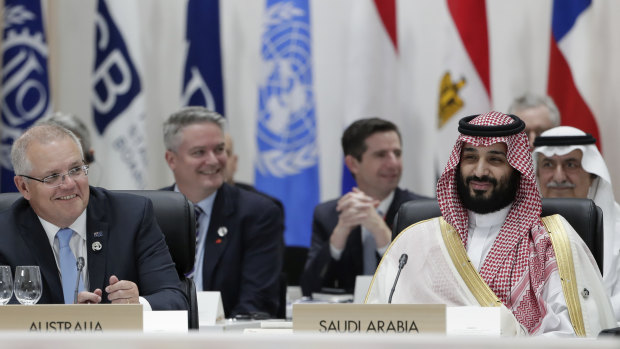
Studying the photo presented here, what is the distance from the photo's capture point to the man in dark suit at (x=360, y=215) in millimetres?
5262

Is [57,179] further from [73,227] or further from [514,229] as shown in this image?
[514,229]

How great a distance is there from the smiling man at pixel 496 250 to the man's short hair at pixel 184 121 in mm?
1678

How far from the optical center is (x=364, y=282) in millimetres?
4449

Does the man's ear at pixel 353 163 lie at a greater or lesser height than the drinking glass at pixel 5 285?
greater

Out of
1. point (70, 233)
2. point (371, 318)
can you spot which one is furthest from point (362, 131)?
point (371, 318)

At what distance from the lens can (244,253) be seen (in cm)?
504

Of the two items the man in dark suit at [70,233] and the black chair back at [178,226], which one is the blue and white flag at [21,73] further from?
the man in dark suit at [70,233]

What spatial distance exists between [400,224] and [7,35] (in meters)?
3.75

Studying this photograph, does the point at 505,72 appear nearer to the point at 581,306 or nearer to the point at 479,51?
the point at 479,51

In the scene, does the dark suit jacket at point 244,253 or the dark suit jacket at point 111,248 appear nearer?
the dark suit jacket at point 111,248

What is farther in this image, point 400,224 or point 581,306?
point 400,224

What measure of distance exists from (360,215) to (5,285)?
2474mm

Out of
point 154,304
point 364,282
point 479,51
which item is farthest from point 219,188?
point 479,51

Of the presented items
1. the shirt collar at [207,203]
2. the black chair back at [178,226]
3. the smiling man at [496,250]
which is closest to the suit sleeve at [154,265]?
the black chair back at [178,226]
